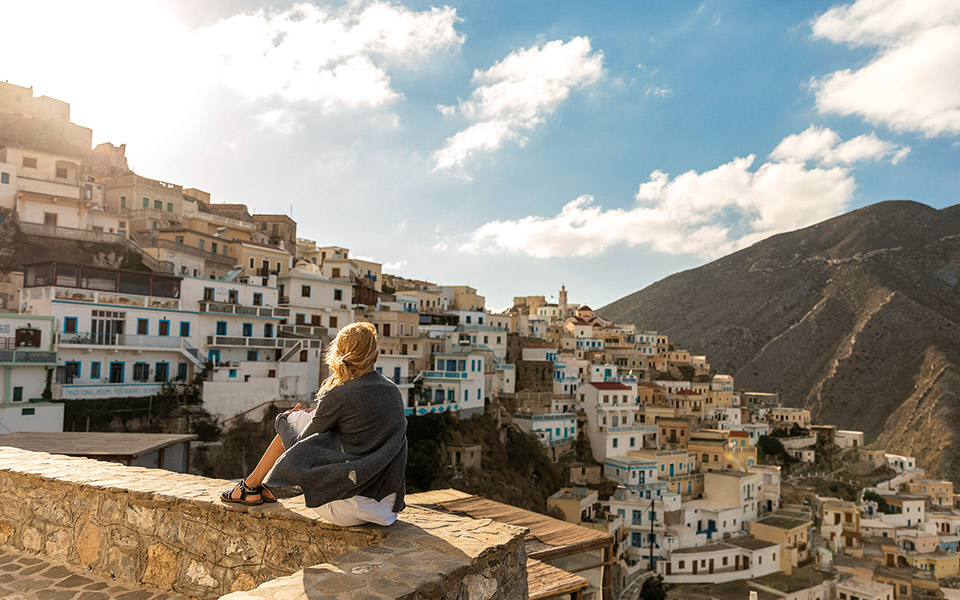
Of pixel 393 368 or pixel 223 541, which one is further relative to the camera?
pixel 393 368

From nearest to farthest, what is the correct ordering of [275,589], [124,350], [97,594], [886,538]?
[275,589], [97,594], [124,350], [886,538]

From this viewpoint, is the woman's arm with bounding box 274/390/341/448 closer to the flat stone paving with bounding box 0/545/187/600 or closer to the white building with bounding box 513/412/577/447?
the flat stone paving with bounding box 0/545/187/600

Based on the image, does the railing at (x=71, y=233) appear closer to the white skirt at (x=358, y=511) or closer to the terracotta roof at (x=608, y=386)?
the white skirt at (x=358, y=511)

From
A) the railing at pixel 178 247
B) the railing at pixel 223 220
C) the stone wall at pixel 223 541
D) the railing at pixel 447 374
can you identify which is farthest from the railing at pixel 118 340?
the stone wall at pixel 223 541

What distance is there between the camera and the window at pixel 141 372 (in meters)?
23.5

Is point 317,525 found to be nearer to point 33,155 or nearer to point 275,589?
point 275,589

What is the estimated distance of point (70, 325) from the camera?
2192cm

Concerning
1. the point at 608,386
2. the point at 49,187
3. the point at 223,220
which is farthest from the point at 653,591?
the point at 49,187

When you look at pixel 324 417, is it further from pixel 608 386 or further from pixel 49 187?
pixel 608 386

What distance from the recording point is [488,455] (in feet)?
110

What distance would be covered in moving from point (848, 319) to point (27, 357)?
400ft

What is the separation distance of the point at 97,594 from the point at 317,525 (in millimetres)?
1987

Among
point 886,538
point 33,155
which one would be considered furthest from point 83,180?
point 886,538

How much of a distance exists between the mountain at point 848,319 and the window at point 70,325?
8834cm
